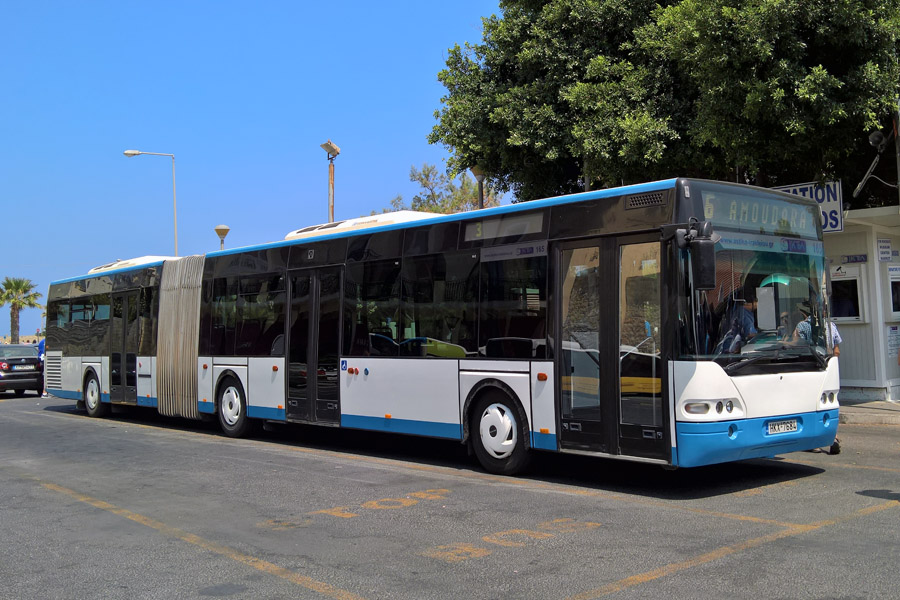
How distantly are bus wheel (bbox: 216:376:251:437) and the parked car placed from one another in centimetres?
1485

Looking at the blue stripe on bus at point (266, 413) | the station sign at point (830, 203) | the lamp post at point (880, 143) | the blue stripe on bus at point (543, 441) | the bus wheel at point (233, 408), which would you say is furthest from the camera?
the station sign at point (830, 203)

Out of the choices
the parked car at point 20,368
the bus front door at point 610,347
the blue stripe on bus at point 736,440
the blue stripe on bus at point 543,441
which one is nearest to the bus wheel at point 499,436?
the blue stripe on bus at point 543,441

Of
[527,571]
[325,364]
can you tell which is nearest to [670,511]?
[527,571]

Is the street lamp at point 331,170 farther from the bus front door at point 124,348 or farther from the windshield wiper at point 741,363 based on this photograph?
the windshield wiper at point 741,363

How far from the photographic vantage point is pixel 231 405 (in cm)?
1446

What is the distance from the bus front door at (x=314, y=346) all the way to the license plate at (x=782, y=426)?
241 inches

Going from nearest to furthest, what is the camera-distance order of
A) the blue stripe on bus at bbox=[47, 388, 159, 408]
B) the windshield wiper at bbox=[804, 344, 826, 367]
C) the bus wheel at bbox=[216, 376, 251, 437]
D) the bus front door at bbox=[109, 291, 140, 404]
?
the windshield wiper at bbox=[804, 344, 826, 367] < the bus wheel at bbox=[216, 376, 251, 437] < the blue stripe on bus at bbox=[47, 388, 159, 408] < the bus front door at bbox=[109, 291, 140, 404]

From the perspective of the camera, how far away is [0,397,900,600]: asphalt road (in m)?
5.34

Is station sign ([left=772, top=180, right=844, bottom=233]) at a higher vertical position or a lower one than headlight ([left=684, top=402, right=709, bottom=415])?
higher

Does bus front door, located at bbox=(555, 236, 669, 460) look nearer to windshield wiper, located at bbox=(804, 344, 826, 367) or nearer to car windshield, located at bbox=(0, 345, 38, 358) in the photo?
windshield wiper, located at bbox=(804, 344, 826, 367)

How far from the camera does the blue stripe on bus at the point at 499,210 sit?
26.7ft

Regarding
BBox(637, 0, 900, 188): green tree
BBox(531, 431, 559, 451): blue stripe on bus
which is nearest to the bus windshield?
BBox(531, 431, 559, 451): blue stripe on bus

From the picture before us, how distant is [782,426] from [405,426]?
4733 mm

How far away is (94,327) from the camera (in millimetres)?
18672
